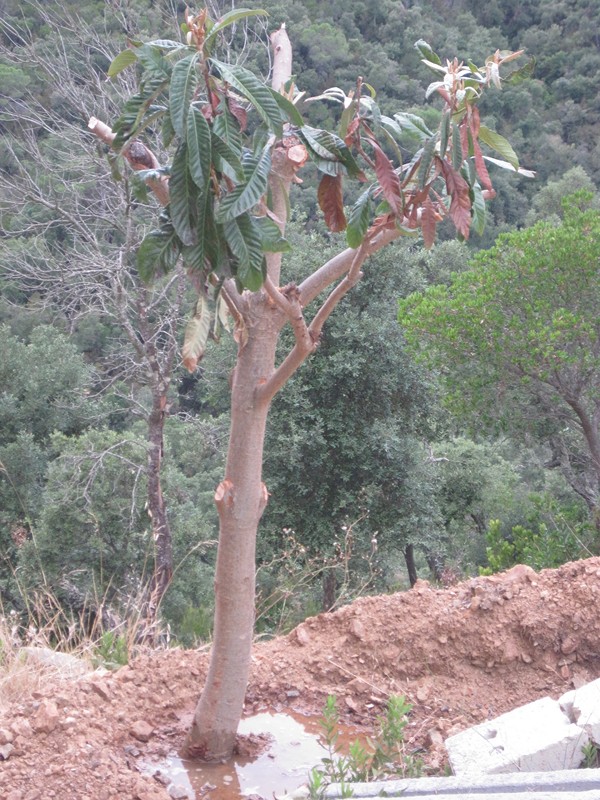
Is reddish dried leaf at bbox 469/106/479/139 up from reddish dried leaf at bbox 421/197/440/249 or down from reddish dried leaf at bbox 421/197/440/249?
up

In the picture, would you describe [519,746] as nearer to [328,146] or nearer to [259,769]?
[259,769]

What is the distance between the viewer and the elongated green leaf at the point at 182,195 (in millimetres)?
1967

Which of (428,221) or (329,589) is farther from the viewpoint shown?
(329,589)

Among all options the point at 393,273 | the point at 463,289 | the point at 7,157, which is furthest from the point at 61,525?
the point at 463,289

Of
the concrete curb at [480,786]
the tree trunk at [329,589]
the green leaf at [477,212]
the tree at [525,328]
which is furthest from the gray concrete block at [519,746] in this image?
the tree trunk at [329,589]

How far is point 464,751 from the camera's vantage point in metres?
2.69

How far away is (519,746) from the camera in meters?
2.69

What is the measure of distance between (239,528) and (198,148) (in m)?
1.33

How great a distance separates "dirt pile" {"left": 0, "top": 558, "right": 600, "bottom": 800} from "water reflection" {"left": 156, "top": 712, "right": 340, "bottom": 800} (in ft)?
0.56

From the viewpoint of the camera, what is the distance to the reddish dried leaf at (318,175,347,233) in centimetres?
236

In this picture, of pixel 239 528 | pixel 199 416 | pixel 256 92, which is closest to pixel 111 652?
pixel 239 528

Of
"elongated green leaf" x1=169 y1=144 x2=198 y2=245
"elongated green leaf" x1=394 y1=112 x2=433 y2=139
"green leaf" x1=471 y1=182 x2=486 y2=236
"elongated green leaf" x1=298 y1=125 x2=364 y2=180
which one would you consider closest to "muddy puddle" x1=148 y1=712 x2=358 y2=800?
"elongated green leaf" x1=169 y1=144 x2=198 y2=245

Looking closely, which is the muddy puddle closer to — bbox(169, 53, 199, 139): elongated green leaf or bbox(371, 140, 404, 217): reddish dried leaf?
bbox(371, 140, 404, 217): reddish dried leaf

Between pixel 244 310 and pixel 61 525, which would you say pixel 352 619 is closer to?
pixel 244 310
